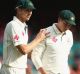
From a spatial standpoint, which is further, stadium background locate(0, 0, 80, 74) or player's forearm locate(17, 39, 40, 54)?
stadium background locate(0, 0, 80, 74)

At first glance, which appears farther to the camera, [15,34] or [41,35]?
[41,35]

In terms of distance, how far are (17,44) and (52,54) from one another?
877 millimetres

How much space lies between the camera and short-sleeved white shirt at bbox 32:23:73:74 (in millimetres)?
5944

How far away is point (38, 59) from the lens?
598cm

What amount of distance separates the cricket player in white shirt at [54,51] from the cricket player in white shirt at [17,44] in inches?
26.2

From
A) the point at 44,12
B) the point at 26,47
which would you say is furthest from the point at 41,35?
the point at 44,12

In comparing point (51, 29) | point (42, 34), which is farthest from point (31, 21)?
point (42, 34)

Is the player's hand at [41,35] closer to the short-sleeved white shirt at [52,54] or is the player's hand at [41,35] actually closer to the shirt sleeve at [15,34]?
the shirt sleeve at [15,34]

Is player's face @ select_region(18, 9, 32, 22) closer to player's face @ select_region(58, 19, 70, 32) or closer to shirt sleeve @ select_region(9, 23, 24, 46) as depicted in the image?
shirt sleeve @ select_region(9, 23, 24, 46)

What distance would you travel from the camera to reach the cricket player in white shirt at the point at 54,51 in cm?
594

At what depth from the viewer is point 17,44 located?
5.17 meters

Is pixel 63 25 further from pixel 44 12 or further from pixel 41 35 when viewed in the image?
pixel 44 12

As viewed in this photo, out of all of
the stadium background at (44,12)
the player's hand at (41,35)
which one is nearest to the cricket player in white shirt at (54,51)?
the player's hand at (41,35)

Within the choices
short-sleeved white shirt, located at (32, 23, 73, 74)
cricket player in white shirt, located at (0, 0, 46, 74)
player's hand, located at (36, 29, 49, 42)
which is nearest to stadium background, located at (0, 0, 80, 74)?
short-sleeved white shirt, located at (32, 23, 73, 74)
